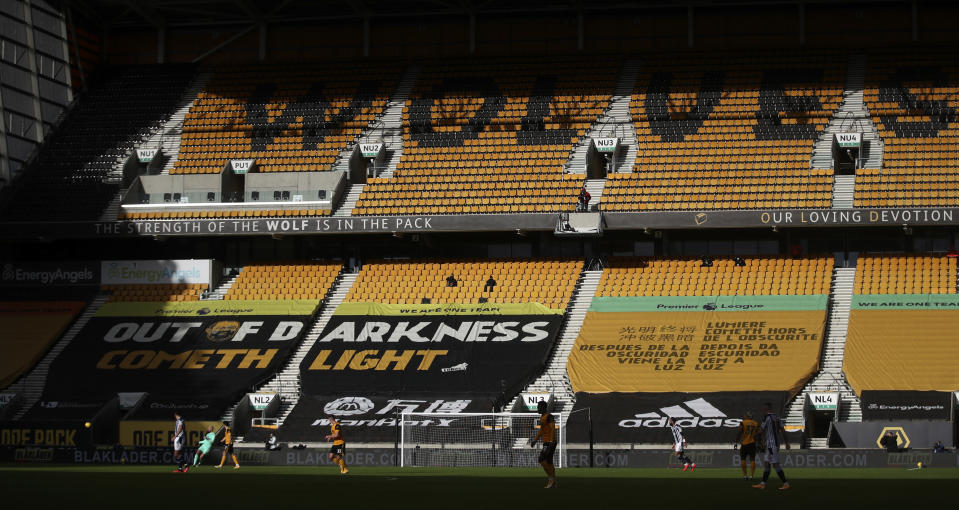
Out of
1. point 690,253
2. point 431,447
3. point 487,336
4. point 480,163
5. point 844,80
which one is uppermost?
point 844,80

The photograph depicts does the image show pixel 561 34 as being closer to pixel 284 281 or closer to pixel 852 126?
pixel 852 126

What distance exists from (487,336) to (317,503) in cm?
2543

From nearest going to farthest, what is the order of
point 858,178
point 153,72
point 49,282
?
point 858,178 < point 49,282 < point 153,72

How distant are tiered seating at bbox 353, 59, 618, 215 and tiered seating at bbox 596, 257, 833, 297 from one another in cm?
365

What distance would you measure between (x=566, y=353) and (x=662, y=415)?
611cm

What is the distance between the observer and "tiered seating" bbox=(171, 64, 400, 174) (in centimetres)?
5109

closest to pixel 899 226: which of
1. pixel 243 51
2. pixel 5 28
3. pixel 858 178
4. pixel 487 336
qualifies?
pixel 858 178

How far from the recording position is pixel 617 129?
49844 millimetres

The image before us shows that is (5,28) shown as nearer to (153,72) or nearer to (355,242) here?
(153,72)

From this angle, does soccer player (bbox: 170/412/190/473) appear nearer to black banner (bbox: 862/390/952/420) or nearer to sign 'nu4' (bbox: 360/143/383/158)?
sign 'nu4' (bbox: 360/143/383/158)

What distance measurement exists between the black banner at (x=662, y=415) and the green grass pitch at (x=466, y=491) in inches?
306

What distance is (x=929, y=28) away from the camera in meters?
52.8

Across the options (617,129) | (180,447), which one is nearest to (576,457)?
(180,447)

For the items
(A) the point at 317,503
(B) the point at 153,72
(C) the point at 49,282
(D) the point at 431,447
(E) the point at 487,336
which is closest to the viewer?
(A) the point at 317,503
